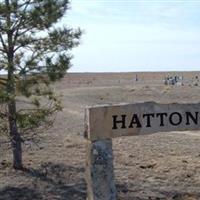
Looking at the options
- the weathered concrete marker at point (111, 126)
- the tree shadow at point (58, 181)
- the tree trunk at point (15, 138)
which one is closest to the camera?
the weathered concrete marker at point (111, 126)

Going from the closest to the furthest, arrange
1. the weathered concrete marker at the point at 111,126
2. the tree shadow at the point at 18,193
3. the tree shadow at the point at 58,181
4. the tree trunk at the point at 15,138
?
the weathered concrete marker at the point at 111,126, the tree shadow at the point at 18,193, the tree shadow at the point at 58,181, the tree trunk at the point at 15,138

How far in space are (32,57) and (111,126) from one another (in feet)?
14.3

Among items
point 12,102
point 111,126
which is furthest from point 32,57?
point 111,126

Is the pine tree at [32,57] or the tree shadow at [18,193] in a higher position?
the pine tree at [32,57]

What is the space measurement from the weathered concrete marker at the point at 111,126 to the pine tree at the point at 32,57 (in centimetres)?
390

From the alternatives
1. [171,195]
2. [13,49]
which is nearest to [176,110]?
[171,195]

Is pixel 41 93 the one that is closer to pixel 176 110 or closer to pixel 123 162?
pixel 123 162

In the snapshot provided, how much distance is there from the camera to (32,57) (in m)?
11.0

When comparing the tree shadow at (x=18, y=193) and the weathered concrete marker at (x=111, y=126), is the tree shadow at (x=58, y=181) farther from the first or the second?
the weathered concrete marker at (x=111, y=126)

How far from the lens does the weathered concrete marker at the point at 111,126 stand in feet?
22.6

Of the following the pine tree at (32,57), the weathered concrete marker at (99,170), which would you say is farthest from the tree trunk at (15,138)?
the weathered concrete marker at (99,170)

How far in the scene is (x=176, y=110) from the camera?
23.5 feet

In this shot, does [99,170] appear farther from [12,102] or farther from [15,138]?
[15,138]

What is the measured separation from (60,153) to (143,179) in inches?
109
